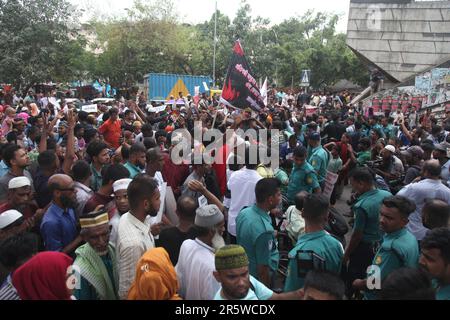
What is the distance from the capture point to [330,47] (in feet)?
110

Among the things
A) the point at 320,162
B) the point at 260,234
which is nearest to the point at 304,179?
the point at 320,162

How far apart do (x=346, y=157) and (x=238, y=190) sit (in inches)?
171

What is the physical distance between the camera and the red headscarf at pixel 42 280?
2285 millimetres

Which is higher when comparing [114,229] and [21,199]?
[21,199]

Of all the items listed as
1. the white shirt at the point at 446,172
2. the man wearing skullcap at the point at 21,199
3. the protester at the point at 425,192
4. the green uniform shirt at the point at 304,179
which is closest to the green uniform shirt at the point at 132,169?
the man wearing skullcap at the point at 21,199

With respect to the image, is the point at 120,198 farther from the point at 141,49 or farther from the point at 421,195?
the point at 141,49

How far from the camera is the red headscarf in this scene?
7.50 ft

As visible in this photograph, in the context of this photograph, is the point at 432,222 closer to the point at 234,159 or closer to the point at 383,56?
the point at 234,159

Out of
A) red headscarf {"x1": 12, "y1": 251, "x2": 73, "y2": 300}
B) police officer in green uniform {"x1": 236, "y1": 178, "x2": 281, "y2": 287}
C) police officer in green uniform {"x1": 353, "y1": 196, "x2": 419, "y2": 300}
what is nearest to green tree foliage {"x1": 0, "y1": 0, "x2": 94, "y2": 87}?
police officer in green uniform {"x1": 236, "y1": 178, "x2": 281, "y2": 287}

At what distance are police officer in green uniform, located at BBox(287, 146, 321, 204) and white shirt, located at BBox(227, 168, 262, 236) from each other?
1.06 metres

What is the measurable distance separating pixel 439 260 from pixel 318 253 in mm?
792

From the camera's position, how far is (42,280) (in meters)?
2.29
